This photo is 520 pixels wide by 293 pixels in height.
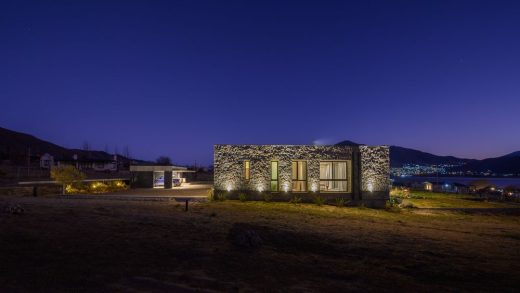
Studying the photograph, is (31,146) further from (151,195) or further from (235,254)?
(235,254)

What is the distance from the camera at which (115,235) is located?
10367 mm

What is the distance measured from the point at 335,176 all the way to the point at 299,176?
6.92 ft

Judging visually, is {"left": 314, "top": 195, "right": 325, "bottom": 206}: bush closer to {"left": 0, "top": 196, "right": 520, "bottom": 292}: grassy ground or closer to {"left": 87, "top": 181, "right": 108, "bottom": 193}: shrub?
{"left": 0, "top": 196, "right": 520, "bottom": 292}: grassy ground

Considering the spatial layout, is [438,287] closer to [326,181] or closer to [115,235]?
[115,235]

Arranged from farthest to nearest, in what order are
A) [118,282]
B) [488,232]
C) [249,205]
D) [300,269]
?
[249,205] < [488,232] < [300,269] < [118,282]

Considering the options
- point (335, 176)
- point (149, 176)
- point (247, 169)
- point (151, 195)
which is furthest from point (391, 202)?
point (149, 176)

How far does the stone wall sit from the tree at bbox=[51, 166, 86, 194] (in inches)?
374

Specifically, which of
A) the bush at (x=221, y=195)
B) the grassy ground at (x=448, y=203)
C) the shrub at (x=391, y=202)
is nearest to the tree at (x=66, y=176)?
the bush at (x=221, y=195)

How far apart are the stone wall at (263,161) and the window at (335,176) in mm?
684

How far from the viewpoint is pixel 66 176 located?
81.2 ft

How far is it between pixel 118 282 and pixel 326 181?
17.5 m

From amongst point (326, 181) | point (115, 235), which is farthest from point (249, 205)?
point (115, 235)

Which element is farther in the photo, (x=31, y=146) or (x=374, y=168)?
(x=31, y=146)

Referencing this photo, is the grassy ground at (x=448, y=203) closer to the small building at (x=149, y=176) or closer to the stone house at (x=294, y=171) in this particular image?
the stone house at (x=294, y=171)
